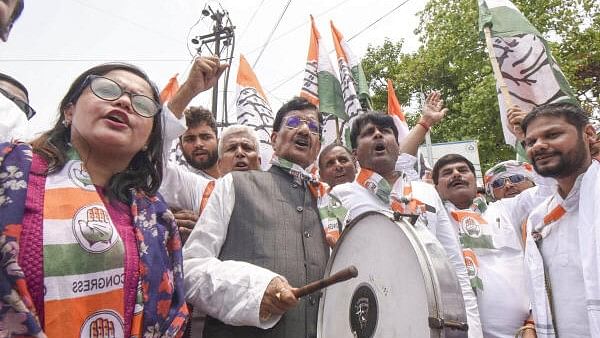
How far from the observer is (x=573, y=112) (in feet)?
8.93

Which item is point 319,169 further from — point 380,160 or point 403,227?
point 403,227

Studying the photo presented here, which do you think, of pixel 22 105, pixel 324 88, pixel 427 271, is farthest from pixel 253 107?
pixel 427 271

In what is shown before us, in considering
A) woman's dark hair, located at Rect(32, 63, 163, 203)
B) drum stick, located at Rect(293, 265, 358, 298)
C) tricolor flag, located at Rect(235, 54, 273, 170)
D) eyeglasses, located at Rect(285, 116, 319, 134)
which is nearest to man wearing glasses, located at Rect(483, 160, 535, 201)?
tricolor flag, located at Rect(235, 54, 273, 170)

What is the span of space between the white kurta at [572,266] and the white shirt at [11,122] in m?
2.72

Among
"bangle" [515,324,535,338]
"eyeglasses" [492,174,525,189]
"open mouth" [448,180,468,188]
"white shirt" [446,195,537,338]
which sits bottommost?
"bangle" [515,324,535,338]

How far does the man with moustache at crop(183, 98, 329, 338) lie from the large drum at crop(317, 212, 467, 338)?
175mm

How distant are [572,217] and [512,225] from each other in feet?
2.84

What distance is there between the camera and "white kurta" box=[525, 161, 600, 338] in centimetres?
236

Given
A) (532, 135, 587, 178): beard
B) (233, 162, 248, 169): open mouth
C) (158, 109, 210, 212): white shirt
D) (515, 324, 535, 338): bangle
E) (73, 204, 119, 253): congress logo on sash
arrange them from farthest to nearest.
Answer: (233, 162, 248, 169): open mouth < (515, 324, 535, 338): bangle < (158, 109, 210, 212): white shirt < (532, 135, 587, 178): beard < (73, 204, 119, 253): congress logo on sash

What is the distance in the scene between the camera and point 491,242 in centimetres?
345

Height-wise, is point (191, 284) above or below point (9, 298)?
below

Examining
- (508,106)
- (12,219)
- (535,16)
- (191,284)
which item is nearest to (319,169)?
(508,106)

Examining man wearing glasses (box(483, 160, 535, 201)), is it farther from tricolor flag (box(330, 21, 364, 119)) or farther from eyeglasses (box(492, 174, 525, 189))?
tricolor flag (box(330, 21, 364, 119))

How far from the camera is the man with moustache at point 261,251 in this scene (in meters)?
1.89
